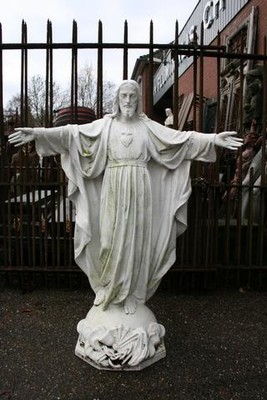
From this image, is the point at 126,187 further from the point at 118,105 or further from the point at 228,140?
the point at 228,140

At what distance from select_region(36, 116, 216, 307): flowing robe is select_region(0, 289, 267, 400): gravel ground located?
1.91 feet

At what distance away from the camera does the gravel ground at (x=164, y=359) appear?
2.70m

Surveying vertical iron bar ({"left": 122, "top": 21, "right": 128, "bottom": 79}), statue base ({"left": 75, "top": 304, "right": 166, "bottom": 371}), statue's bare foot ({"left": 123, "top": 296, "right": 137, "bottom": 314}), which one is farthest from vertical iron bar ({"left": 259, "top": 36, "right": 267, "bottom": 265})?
statue's bare foot ({"left": 123, "top": 296, "right": 137, "bottom": 314})

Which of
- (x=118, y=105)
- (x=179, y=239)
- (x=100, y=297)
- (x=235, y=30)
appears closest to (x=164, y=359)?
(x=100, y=297)

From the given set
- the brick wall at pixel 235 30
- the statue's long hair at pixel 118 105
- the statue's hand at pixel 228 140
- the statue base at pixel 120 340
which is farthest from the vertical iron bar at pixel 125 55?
the brick wall at pixel 235 30

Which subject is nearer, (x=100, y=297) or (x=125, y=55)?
(x=100, y=297)

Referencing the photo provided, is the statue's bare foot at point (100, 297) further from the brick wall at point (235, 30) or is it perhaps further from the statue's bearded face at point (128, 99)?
the brick wall at point (235, 30)

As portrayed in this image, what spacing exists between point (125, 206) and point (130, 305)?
2.70ft

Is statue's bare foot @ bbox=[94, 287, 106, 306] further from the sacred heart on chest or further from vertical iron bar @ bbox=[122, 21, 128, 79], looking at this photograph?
vertical iron bar @ bbox=[122, 21, 128, 79]

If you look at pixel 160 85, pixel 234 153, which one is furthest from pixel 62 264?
pixel 160 85

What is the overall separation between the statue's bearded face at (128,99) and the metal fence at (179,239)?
1364 mm

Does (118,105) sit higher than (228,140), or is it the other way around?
(118,105)

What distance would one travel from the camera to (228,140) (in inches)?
117

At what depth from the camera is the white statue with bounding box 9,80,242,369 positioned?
9.77 feet
